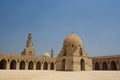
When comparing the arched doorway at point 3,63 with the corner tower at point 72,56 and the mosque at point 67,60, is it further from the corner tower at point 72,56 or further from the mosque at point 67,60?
the corner tower at point 72,56

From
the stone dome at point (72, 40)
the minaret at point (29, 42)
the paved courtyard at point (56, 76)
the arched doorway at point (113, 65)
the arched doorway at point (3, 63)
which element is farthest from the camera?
the minaret at point (29, 42)

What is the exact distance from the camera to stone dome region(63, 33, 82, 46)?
2927 cm

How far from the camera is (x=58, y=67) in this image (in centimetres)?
2914

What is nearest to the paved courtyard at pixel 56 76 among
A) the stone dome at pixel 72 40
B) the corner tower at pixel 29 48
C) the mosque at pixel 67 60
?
the mosque at pixel 67 60

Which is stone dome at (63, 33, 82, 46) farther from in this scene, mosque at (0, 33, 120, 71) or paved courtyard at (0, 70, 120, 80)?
paved courtyard at (0, 70, 120, 80)

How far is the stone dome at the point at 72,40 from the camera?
1152 inches

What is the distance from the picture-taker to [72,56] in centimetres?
2697

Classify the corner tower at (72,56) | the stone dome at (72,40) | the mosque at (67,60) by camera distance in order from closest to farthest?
1. the corner tower at (72,56)
2. the mosque at (67,60)
3. the stone dome at (72,40)

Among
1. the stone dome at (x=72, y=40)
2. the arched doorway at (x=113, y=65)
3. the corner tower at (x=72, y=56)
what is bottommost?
the arched doorway at (x=113, y=65)

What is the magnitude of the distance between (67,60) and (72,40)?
14.0ft

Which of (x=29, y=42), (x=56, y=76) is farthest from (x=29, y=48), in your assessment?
(x=56, y=76)

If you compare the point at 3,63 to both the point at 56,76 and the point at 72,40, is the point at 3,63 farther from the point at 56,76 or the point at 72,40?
the point at 56,76

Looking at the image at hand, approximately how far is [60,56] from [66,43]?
109 inches

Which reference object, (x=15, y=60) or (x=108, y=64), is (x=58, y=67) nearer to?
(x=15, y=60)
